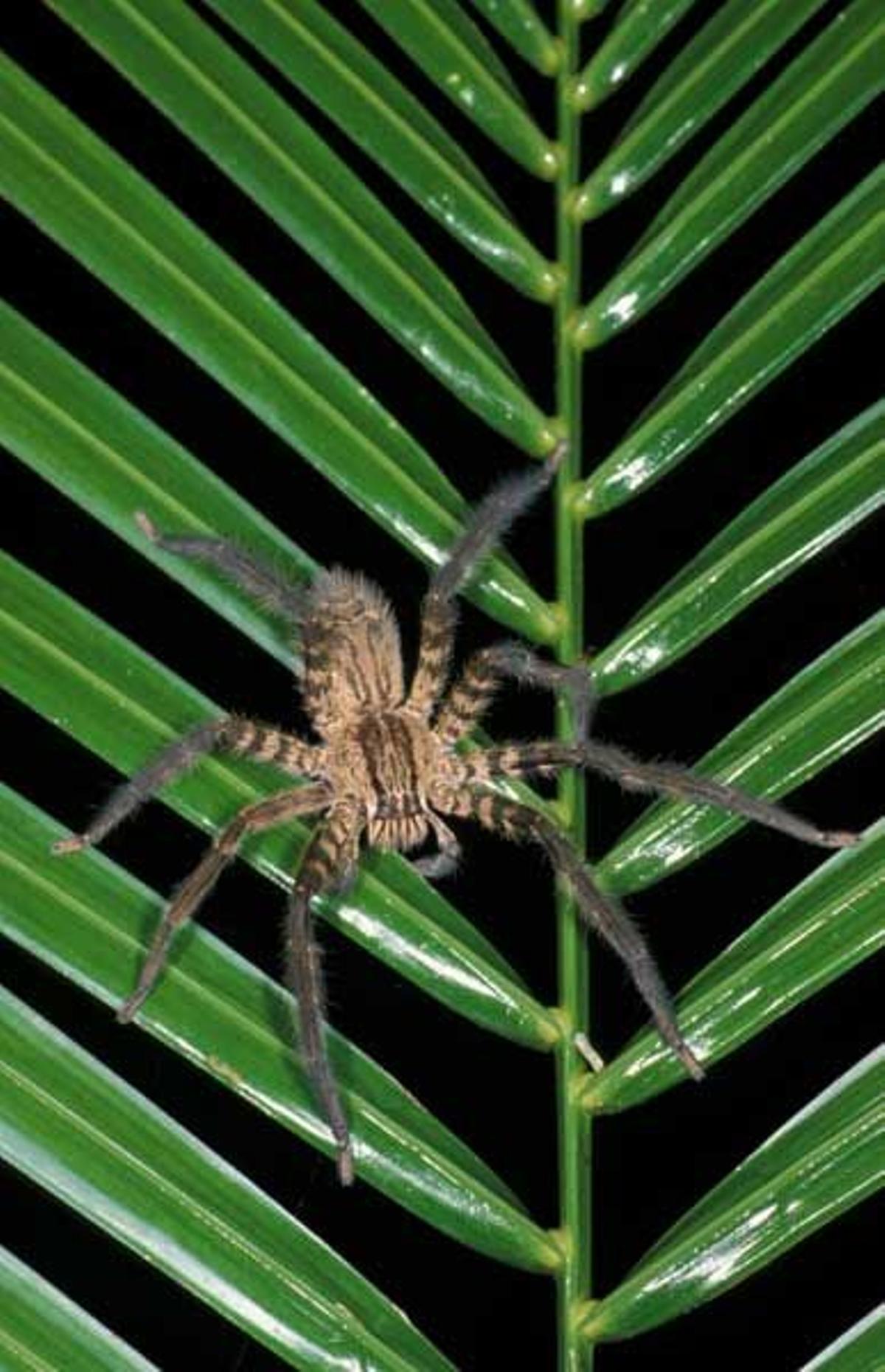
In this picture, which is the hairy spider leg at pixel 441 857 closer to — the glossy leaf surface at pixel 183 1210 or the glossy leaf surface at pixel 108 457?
the glossy leaf surface at pixel 108 457

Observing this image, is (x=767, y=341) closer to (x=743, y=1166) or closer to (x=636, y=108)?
(x=636, y=108)

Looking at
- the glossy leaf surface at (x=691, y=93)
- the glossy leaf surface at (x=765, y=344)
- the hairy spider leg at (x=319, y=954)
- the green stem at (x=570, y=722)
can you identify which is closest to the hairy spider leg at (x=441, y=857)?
the hairy spider leg at (x=319, y=954)

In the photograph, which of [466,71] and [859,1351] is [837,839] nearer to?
[859,1351]

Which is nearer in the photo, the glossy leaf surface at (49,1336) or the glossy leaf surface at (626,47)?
the glossy leaf surface at (49,1336)

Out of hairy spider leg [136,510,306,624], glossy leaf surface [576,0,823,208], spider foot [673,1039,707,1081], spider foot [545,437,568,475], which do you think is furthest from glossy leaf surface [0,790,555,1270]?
glossy leaf surface [576,0,823,208]

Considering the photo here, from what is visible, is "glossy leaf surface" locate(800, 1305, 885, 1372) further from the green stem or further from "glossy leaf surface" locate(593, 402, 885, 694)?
"glossy leaf surface" locate(593, 402, 885, 694)

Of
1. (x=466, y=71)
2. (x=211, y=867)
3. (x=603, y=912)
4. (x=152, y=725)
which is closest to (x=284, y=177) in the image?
(x=466, y=71)

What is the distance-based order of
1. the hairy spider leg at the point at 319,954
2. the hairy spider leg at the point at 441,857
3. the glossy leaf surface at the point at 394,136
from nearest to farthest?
the hairy spider leg at the point at 319,954 < the glossy leaf surface at the point at 394,136 < the hairy spider leg at the point at 441,857
